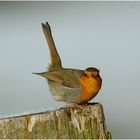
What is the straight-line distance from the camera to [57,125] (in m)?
3.54

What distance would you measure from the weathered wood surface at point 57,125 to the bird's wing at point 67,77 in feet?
2.61

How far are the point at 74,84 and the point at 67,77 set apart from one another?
0.23ft

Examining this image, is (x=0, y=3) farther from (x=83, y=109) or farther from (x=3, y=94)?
(x=83, y=109)

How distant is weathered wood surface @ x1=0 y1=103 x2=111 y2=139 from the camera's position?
11.4ft

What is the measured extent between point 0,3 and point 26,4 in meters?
0.39

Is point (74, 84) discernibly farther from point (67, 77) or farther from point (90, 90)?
point (90, 90)

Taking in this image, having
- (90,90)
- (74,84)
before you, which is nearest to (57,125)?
(90,90)

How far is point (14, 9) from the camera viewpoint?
748cm

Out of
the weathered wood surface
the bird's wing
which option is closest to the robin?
the bird's wing

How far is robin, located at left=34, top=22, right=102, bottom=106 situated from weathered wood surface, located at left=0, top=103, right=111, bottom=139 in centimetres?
57

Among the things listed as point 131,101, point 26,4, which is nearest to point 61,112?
point 131,101

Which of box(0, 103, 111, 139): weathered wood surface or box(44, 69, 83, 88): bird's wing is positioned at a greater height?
box(44, 69, 83, 88): bird's wing

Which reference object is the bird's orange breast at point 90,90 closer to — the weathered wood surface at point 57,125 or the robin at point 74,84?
the robin at point 74,84

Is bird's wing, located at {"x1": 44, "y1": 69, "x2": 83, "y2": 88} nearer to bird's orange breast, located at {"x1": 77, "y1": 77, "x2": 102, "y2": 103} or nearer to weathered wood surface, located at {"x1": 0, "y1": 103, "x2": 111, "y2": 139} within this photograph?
bird's orange breast, located at {"x1": 77, "y1": 77, "x2": 102, "y2": 103}
